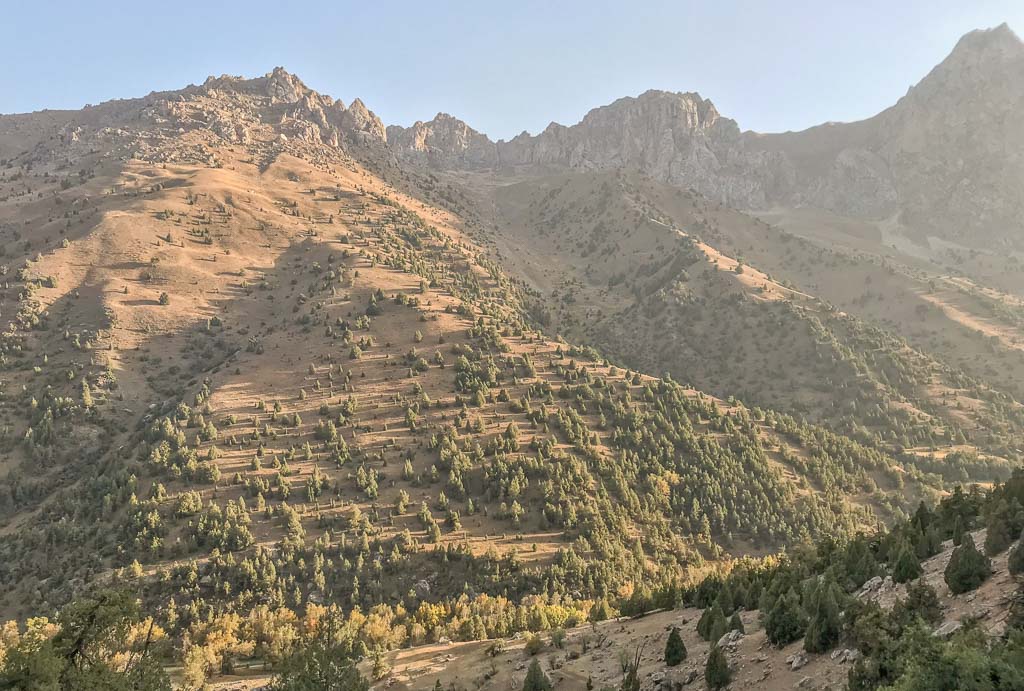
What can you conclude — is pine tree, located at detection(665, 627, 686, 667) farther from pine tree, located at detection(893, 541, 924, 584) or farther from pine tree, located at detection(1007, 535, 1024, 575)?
pine tree, located at detection(1007, 535, 1024, 575)

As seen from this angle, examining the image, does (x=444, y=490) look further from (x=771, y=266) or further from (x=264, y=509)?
(x=771, y=266)

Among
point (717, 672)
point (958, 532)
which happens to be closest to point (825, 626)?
point (717, 672)

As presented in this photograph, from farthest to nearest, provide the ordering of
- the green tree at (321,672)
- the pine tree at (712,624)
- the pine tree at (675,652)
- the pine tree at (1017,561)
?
the pine tree at (712,624), the pine tree at (675,652), the green tree at (321,672), the pine tree at (1017,561)

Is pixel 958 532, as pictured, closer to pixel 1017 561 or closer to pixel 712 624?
pixel 1017 561

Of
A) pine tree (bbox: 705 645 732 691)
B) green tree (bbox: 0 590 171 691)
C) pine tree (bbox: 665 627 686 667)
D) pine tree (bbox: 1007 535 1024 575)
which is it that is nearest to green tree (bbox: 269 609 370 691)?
green tree (bbox: 0 590 171 691)

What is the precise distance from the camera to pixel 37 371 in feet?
261

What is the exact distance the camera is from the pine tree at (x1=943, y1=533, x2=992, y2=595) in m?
19.1

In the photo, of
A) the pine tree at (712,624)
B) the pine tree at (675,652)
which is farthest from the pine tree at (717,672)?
the pine tree at (675,652)

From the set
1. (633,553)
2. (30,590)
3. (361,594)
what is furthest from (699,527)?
(30,590)

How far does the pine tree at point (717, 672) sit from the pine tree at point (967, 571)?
824cm

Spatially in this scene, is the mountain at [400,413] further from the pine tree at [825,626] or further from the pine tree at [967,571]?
the pine tree at [967,571]

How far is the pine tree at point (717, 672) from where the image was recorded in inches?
835

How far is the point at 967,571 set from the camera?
19.1m

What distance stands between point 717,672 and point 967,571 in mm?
9239
